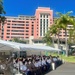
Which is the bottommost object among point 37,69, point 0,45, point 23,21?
point 37,69

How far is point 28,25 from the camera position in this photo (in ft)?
630

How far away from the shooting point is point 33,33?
191 metres

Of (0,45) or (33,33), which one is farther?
(33,33)

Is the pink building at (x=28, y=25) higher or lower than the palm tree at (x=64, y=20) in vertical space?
higher

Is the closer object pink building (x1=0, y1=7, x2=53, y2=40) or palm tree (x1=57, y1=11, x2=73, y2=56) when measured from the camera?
palm tree (x1=57, y1=11, x2=73, y2=56)

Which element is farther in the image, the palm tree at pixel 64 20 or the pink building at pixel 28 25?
the pink building at pixel 28 25

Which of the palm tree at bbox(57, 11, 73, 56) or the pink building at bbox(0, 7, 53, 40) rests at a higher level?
the pink building at bbox(0, 7, 53, 40)

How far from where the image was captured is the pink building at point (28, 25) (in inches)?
7392

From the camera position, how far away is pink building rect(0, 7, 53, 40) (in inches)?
7392

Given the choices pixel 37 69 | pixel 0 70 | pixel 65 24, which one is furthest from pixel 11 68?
pixel 65 24

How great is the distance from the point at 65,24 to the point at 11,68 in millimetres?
59267

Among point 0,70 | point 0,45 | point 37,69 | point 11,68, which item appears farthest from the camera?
point 37,69

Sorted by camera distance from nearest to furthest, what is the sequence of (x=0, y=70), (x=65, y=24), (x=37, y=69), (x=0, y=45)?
(x=0, y=45)
(x=0, y=70)
(x=37, y=69)
(x=65, y=24)

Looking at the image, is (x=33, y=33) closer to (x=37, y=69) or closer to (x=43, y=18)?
(x=43, y=18)
